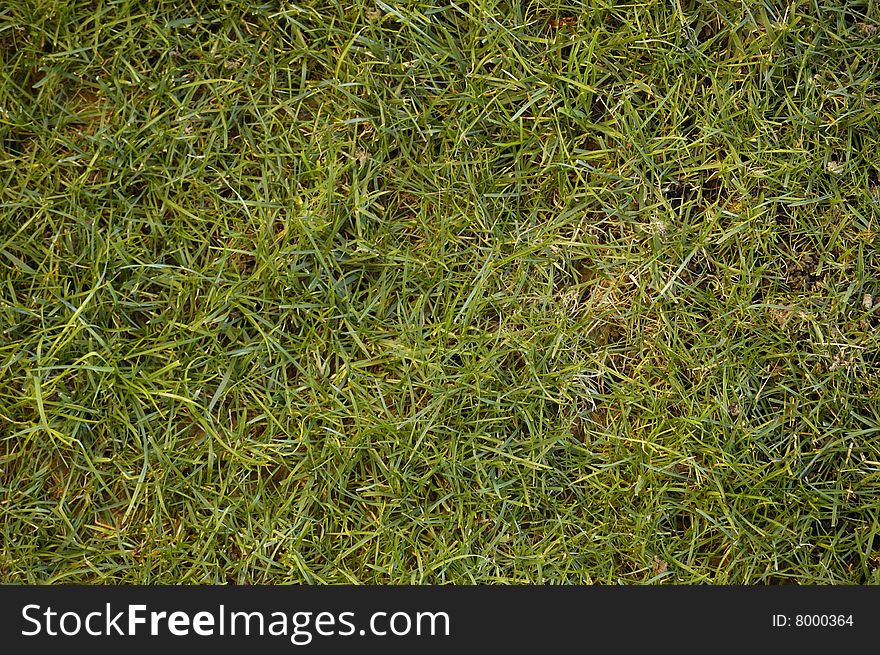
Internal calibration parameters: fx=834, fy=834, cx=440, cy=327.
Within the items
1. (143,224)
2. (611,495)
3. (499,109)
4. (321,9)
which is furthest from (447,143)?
(611,495)

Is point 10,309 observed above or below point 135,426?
above

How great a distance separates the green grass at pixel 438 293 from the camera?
7.54 ft

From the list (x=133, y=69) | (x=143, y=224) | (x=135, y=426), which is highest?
(x=133, y=69)

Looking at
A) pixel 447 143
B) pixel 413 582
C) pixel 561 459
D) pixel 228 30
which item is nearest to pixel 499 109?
pixel 447 143

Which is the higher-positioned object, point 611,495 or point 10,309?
point 10,309

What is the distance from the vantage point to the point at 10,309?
89.8 inches

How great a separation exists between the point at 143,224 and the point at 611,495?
4.94 ft

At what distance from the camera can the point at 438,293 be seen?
2.34 meters

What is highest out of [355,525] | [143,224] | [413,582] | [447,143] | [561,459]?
[447,143]

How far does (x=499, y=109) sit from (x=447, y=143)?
0.58 ft

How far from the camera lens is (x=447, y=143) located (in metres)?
2.37

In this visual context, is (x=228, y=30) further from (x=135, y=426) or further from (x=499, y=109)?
(x=135, y=426)

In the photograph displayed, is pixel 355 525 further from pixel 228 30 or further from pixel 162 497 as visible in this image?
pixel 228 30

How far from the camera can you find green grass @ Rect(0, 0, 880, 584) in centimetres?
230
